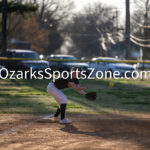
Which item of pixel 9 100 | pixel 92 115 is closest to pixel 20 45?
pixel 9 100

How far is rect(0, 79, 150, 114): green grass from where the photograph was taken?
1310cm

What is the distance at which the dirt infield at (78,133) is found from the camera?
24.1ft

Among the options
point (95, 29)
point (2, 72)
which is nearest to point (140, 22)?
point (95, 29)

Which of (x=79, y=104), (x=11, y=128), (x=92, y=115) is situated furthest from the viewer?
(x=79, y=104)

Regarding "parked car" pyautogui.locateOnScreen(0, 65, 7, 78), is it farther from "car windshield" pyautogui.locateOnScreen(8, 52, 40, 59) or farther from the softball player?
the softball player

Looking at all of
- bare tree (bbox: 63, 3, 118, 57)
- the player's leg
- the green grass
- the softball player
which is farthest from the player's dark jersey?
bare tree (bbox: 63, 3, 118, 57)

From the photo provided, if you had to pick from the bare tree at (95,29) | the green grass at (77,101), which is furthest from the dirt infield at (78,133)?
the bare tree at (95,29)

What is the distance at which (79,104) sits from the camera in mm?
14422

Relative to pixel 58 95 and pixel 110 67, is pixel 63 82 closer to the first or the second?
pixel 58 95

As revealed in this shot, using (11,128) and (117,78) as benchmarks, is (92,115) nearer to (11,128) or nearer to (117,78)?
(11,128)

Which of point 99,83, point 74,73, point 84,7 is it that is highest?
point 84,7

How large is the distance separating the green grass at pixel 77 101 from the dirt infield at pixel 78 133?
5.66ft

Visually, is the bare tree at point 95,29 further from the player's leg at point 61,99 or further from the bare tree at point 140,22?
the player's leg at point 61,99

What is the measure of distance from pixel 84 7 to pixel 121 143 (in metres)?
83.2
